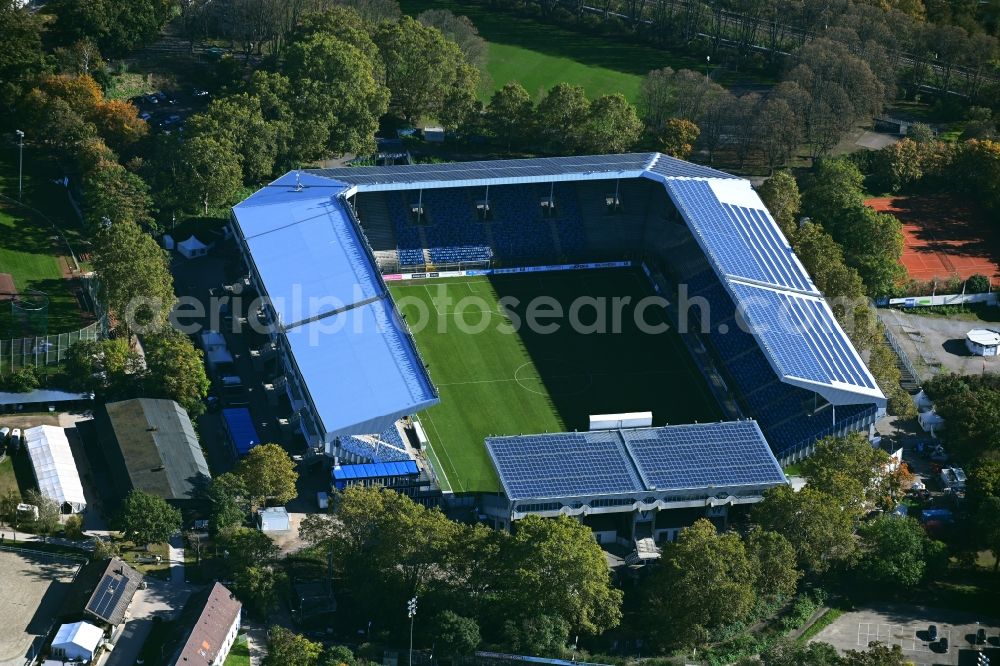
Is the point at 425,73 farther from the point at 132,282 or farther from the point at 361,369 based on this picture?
the point at 361,369

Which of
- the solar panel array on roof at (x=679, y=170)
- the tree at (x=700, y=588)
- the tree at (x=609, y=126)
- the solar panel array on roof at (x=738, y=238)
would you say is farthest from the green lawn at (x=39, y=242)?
Result: the tree at (x=700, y=588)

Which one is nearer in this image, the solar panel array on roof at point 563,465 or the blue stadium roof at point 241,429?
the solar panel array on roof at point 563,465

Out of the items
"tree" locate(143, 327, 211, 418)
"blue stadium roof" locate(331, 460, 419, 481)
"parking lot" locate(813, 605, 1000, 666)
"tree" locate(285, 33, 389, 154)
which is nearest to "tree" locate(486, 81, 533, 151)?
"tree" locate(285, 33, 389, 154)

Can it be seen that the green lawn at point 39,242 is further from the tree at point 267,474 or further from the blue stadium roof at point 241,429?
the tree at point 267,474

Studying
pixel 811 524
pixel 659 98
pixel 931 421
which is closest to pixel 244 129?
pixel 659 98

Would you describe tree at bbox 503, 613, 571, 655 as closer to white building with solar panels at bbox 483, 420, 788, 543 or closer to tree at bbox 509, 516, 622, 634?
tree at bbox 509, 516, 622, 634

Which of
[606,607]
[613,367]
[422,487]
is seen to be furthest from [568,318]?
[606,607]

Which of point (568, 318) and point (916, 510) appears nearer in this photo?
point (916, 510)

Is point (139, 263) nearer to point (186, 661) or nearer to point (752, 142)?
point (186, 661)
